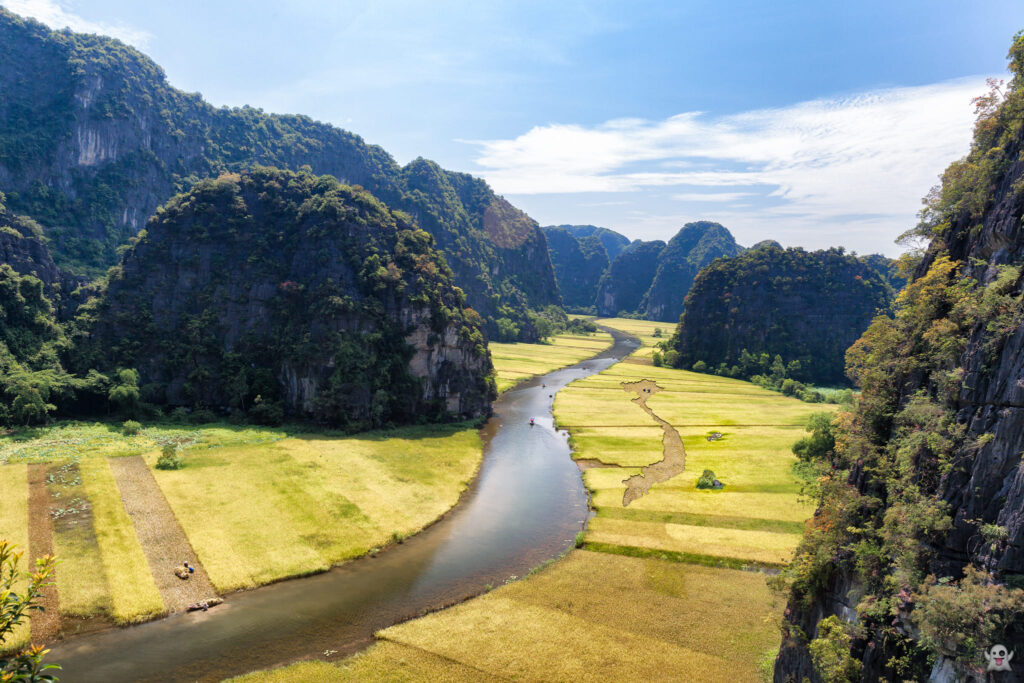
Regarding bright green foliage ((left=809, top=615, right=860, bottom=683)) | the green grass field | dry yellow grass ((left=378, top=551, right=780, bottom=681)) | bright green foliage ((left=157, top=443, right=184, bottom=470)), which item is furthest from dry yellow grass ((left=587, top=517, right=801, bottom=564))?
the green grass field

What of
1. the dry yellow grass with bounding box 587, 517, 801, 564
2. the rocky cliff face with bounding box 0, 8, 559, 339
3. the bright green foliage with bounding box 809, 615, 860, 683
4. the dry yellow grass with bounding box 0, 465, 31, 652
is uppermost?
the rocky cliff face with bounding box 0, 8, 559, 339

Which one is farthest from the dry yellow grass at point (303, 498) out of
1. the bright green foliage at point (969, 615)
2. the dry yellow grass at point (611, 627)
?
the bright green foliage at point (969, 615)

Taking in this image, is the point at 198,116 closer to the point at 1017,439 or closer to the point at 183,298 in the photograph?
the point at 183,298

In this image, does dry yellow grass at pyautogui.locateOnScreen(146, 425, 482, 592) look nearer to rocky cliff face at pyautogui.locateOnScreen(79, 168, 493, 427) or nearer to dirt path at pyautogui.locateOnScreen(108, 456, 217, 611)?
dirt path at pyautogui.locateOnScreen(108, 456, 217, 611)

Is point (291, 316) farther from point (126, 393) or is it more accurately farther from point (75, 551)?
point (75, 551)

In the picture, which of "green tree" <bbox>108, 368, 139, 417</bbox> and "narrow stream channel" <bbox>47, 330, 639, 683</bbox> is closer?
"narrow stream channel" <bbox>47, 330, 639, 683</bbox>

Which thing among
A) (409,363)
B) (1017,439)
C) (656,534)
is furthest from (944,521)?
(409,363)
